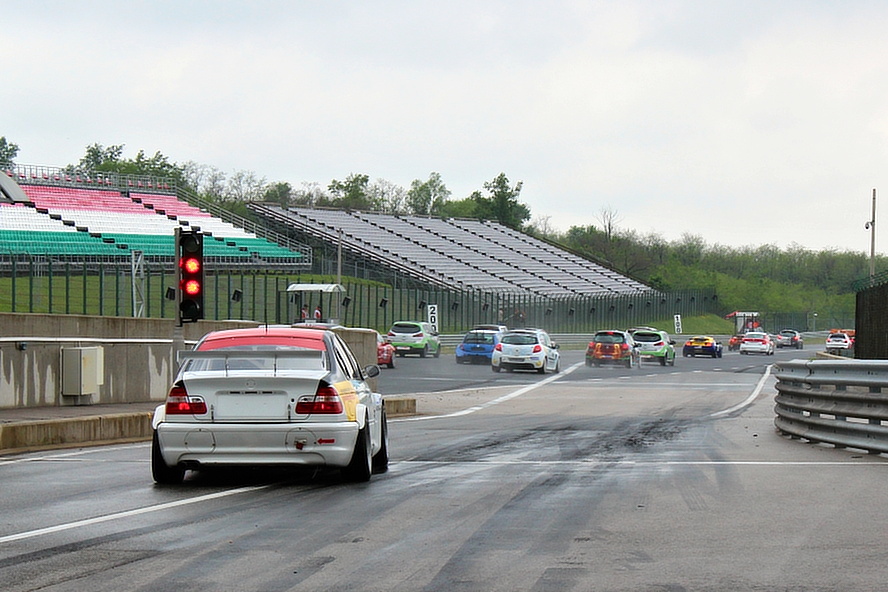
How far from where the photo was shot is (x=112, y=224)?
62969mm

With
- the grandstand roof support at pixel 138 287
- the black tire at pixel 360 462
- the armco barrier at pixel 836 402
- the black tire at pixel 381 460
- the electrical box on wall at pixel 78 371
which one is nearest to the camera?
the black tire at pixel 360 462

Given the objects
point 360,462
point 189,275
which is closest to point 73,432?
point 189,275

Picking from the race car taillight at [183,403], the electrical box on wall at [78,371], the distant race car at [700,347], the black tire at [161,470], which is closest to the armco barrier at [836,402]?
the race car taillight at [183,403]

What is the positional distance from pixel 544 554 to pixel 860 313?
3212 centimetres

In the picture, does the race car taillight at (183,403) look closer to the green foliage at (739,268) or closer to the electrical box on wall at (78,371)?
the electrical box on wall at (78,371)

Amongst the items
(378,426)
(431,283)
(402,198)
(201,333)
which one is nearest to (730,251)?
(402,198)

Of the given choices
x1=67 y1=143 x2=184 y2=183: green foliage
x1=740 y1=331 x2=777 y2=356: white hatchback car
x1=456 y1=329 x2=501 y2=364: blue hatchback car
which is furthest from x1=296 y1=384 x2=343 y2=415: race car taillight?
x1=67 y1=143 x2=184 y2=183: green foliage

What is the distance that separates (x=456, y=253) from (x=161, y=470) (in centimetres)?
7967

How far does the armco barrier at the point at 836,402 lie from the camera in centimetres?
1464

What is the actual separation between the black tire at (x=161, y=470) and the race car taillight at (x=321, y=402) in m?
1.30

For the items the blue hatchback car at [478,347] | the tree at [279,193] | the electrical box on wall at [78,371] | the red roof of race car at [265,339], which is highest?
the tree at [279,193]

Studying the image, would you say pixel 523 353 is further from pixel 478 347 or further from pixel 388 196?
pixel 388 196

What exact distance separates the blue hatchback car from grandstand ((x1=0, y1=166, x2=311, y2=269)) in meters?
13.5

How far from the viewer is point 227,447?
10969 mm
